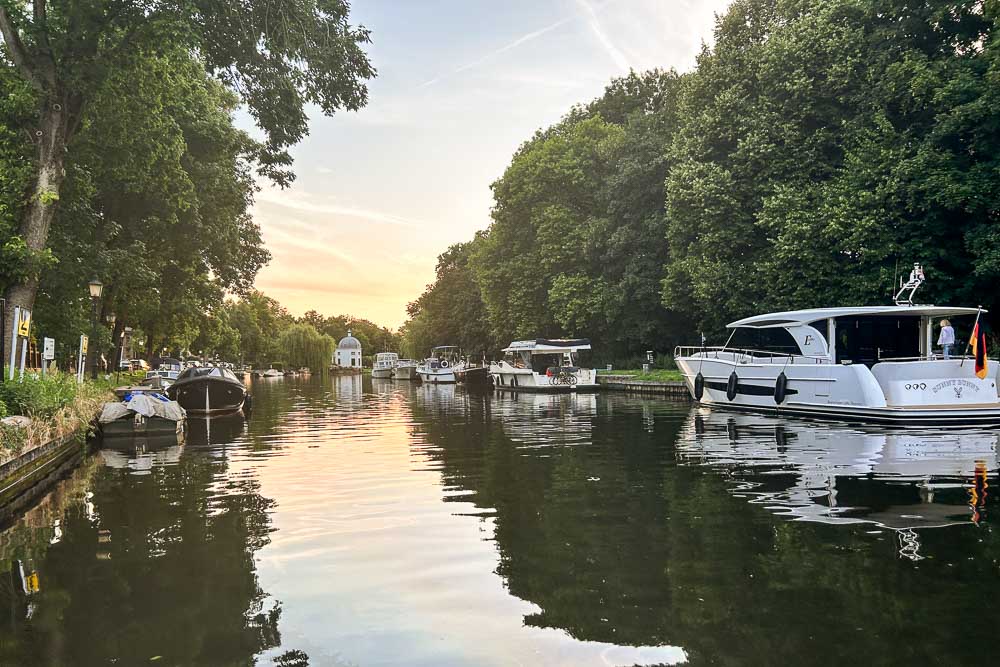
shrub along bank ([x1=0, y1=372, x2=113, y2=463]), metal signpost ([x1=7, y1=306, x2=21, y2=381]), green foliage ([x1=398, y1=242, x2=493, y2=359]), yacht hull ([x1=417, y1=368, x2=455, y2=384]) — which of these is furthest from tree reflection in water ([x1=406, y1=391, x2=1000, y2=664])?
green foliage ([x1=398, y1=242, x2=493, y2=359])

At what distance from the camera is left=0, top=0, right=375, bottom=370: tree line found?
1956cm

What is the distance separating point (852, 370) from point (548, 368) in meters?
26.0

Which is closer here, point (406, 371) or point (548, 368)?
point (548, 368)

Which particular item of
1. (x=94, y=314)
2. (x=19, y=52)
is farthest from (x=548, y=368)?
(x=19, y=52)

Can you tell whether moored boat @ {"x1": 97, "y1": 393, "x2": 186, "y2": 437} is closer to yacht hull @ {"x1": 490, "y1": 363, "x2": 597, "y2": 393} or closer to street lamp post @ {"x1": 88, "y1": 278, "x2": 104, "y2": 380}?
street lamp post @ {"x1": 88, "y1": 278, "x2": 104, "y2": 380}

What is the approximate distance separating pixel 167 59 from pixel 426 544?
20413mm

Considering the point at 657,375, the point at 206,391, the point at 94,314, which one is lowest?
the point at 657,375

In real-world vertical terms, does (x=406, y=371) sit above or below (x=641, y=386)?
above

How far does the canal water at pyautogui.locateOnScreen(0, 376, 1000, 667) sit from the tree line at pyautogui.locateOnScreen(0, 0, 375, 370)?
954cm

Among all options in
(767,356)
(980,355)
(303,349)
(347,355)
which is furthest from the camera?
(347,355)

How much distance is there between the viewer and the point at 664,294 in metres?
39.3

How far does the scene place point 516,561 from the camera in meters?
7.69

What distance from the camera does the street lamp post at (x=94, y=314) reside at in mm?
25350

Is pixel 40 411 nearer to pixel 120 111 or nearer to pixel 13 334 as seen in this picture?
pixel 13 334
